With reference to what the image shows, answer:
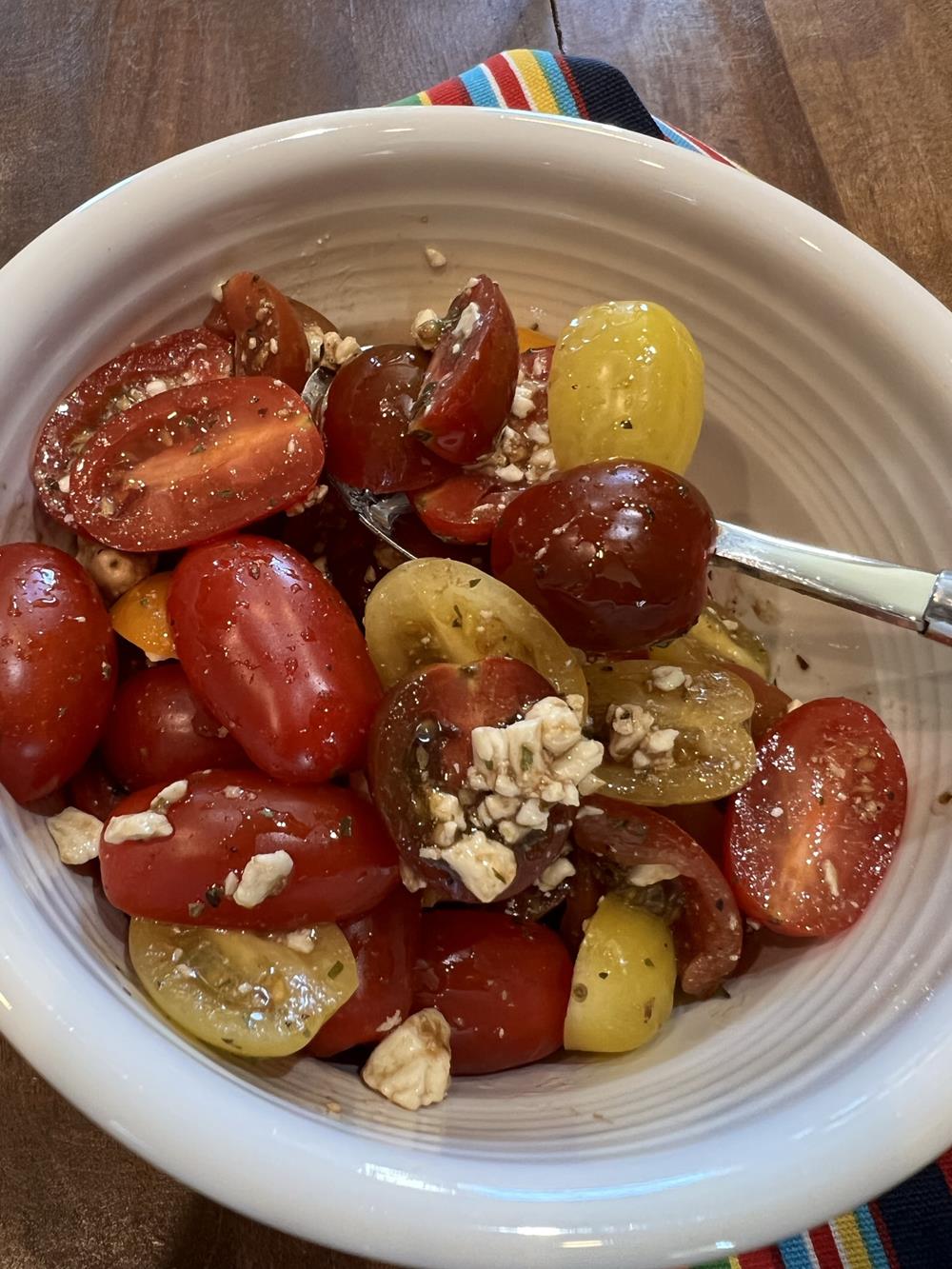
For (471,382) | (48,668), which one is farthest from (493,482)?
(48,668)

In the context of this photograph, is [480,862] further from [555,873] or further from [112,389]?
[112,389]

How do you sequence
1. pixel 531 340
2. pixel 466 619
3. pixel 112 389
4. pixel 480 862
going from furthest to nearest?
1. pixel 531 340
2. pixel 112 389
3. pixel 466 619
4. pixel 480 862

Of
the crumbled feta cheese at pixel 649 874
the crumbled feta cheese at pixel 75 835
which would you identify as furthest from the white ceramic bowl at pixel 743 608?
the crumbled feta cheese at pixel 649 874

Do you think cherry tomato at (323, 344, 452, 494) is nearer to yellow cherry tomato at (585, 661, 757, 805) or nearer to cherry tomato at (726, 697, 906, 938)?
yellow cherry tomato at (585, 661, 757, 805)

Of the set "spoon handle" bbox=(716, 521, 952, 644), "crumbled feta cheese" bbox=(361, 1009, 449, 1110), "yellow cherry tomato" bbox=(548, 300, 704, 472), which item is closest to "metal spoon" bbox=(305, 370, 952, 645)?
"spoon handle" bbox=(716, 521, 952, 644)

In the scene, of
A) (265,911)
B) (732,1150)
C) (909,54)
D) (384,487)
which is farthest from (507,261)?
(909,54)

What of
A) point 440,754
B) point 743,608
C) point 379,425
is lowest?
point 743,608

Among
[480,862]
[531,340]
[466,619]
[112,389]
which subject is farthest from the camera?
[531,340]

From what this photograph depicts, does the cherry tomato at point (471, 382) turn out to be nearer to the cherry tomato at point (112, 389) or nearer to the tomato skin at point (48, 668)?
the cherry tomato at point (112, 389)

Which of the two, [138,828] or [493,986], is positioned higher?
[138,828]
